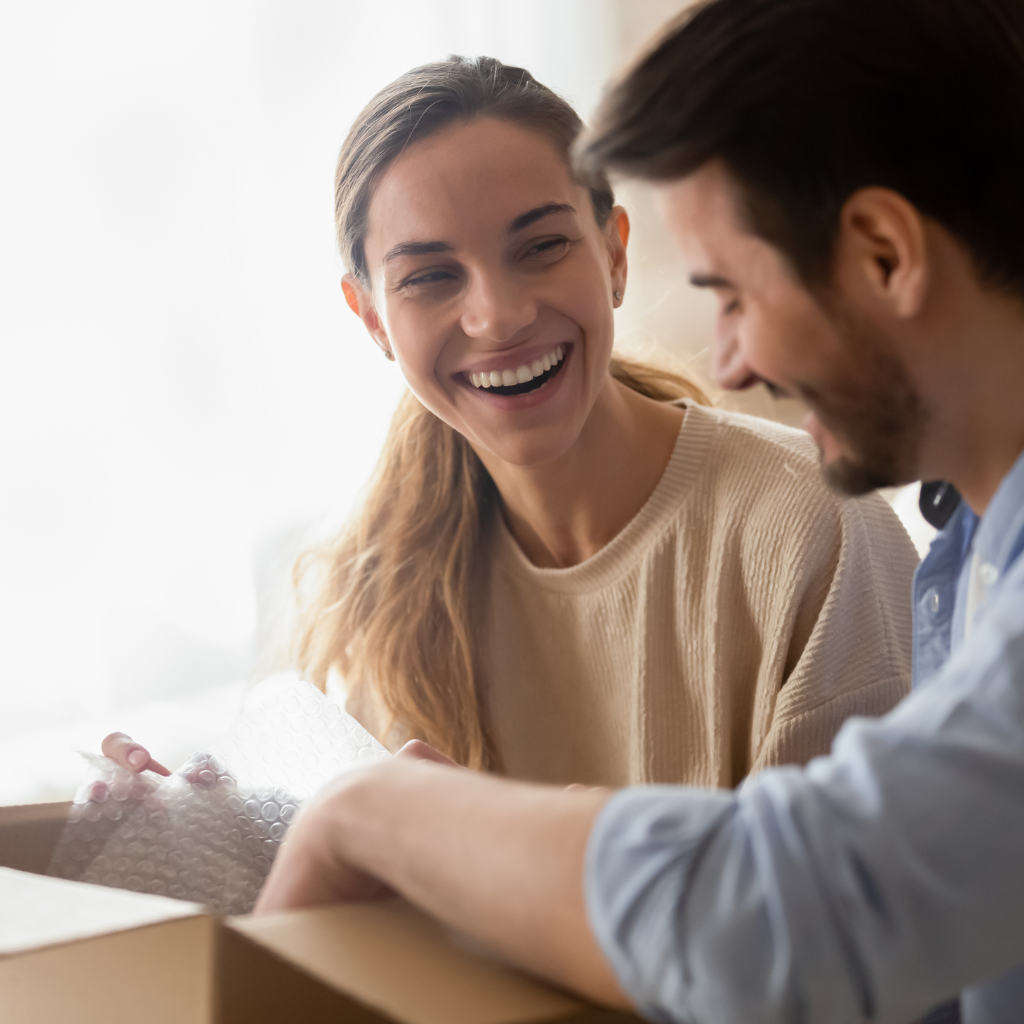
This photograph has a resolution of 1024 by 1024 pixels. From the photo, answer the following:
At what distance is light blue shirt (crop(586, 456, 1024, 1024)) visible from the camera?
1.59 ft

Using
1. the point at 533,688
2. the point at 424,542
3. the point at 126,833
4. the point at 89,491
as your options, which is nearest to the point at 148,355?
the point at 89,491

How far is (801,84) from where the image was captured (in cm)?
62

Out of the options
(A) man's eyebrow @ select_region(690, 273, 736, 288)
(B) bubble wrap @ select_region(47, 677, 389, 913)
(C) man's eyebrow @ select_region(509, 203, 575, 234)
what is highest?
(C) man's eyebrow @ select_region(509, 203, 575, 234)

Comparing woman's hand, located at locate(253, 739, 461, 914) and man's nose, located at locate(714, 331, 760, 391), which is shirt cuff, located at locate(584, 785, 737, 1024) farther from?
man's nose, located at locate(714, 331, 760, 391)

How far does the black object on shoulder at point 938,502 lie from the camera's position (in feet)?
2.77

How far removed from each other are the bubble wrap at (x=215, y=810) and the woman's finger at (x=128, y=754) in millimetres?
16

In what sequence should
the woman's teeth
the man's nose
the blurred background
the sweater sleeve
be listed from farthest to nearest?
1. the blurred background
2. the woman's teeth
3. the sweater sleeve
4. the man's nose

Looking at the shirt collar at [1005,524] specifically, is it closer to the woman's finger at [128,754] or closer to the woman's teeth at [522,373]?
the woman's teeth at [522,373]

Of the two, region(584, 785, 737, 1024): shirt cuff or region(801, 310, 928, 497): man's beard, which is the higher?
region(801, 310, 928, 497): man's beard

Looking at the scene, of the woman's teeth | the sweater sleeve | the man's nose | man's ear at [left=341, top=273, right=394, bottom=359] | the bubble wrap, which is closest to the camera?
the man's nose

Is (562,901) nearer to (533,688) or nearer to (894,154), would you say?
(894,154)

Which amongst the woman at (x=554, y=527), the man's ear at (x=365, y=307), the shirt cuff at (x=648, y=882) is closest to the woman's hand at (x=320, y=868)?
the shirt cuff at (x=648, y=882)

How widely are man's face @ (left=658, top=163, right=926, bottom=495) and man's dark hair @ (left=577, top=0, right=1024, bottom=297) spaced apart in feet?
0.06

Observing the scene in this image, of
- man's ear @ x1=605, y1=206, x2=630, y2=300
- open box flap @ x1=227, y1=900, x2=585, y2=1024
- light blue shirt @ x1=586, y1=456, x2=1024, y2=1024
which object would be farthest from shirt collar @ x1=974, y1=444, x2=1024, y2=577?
Answer: man's ear @ x1=605, y1=206, x2=630, y2=300
